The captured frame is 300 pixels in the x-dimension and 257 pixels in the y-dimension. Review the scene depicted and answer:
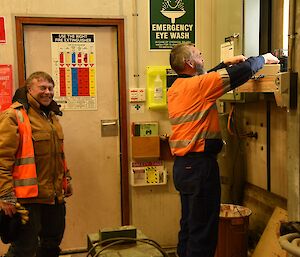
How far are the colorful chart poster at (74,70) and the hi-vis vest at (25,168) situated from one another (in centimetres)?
99

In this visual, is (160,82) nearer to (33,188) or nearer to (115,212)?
(115,212)

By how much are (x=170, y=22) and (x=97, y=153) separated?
1.28 meters

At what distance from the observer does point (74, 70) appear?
3492 mm

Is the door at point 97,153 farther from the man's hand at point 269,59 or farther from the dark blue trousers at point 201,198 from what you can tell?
the man's hand at point 269,59

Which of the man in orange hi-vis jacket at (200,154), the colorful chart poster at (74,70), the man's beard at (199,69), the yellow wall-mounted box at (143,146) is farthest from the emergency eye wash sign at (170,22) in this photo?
the man in orange hi-vis jacket at (200,154)

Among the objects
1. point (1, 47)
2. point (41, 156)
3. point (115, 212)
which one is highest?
point (1, 47)

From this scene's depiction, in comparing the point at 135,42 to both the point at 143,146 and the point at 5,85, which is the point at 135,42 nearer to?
the point at 143,146

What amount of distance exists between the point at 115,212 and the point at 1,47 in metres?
1.68

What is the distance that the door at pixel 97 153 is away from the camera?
353cm

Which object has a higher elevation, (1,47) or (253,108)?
(1,47)

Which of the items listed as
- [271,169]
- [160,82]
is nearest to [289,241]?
[271,169]

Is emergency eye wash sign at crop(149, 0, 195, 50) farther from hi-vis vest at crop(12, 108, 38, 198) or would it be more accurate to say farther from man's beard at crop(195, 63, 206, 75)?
hi-vis vest at crop(12, 108, 38, 198)

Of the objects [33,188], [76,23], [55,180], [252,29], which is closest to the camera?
[33,188]

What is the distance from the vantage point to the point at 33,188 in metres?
A: 2.52
